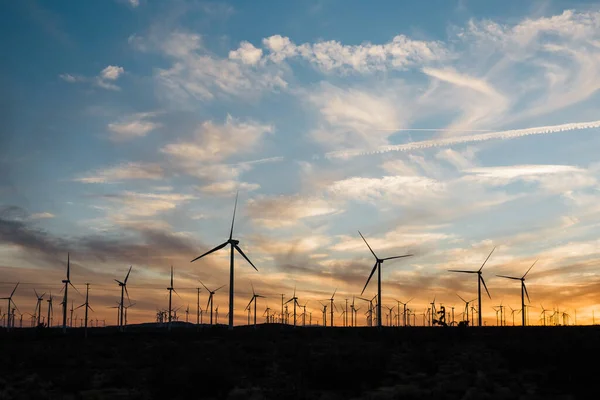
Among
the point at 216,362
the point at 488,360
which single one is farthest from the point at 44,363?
the point at 488,360

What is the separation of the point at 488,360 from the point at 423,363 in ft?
15.6

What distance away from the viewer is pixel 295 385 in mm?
33250

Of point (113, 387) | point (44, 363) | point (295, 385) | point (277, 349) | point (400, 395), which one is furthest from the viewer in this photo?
point (277, 349)

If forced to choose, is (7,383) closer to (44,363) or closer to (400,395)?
(44,363)

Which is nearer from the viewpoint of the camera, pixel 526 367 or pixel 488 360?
pixel 526 367

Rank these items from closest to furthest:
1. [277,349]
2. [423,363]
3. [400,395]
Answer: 1. [400,395]
2. [423,363]
3. [277,349]

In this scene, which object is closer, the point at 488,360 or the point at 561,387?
the point at 561,387

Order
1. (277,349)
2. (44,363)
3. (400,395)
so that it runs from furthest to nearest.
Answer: (277,349)
(44,363)
(400,395)

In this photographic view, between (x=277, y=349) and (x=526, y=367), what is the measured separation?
23.2 metres

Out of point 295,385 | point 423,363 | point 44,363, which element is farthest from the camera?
point 44,363

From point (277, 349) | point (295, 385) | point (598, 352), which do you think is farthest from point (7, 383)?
point (598, 352)

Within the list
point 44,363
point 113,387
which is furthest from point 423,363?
point 44,363

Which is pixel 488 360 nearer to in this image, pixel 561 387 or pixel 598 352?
pixel 598 352

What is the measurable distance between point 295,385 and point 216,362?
711cm
